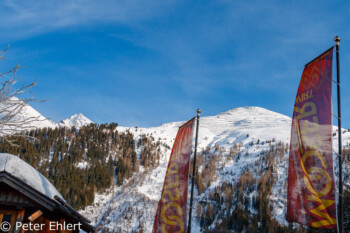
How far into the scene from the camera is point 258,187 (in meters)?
130

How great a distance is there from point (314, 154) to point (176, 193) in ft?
23.8

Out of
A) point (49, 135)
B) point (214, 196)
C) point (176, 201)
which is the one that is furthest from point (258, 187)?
point (176, 201)

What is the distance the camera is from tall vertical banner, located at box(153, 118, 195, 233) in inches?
634

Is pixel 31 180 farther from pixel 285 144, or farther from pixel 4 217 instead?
pixel 285 144

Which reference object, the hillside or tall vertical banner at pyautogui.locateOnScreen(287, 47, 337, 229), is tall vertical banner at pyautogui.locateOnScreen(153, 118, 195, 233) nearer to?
tall vertical banner at pyautogui.locateOnScreen(287, 47, 337, 229)

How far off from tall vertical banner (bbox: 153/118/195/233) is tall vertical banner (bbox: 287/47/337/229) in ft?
18.5

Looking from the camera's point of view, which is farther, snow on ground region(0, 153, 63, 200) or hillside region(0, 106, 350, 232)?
hillside region(0, 106, 350, 232)

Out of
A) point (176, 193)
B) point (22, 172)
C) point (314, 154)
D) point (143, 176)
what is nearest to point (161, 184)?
point (143, 176)

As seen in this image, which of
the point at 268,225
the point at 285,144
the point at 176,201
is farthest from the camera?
the point at 285,144

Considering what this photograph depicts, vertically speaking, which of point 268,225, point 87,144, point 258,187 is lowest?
point 268,225

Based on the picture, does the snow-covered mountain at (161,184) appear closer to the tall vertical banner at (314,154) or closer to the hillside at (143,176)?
the hillside at (143,176)

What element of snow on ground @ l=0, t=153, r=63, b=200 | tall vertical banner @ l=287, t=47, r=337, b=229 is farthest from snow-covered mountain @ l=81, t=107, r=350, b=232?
tall vertical banner @ l=287, t=47, r=337, b=229

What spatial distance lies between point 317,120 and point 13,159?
13.0 m

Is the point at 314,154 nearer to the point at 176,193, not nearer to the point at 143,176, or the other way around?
the point at 176,193
